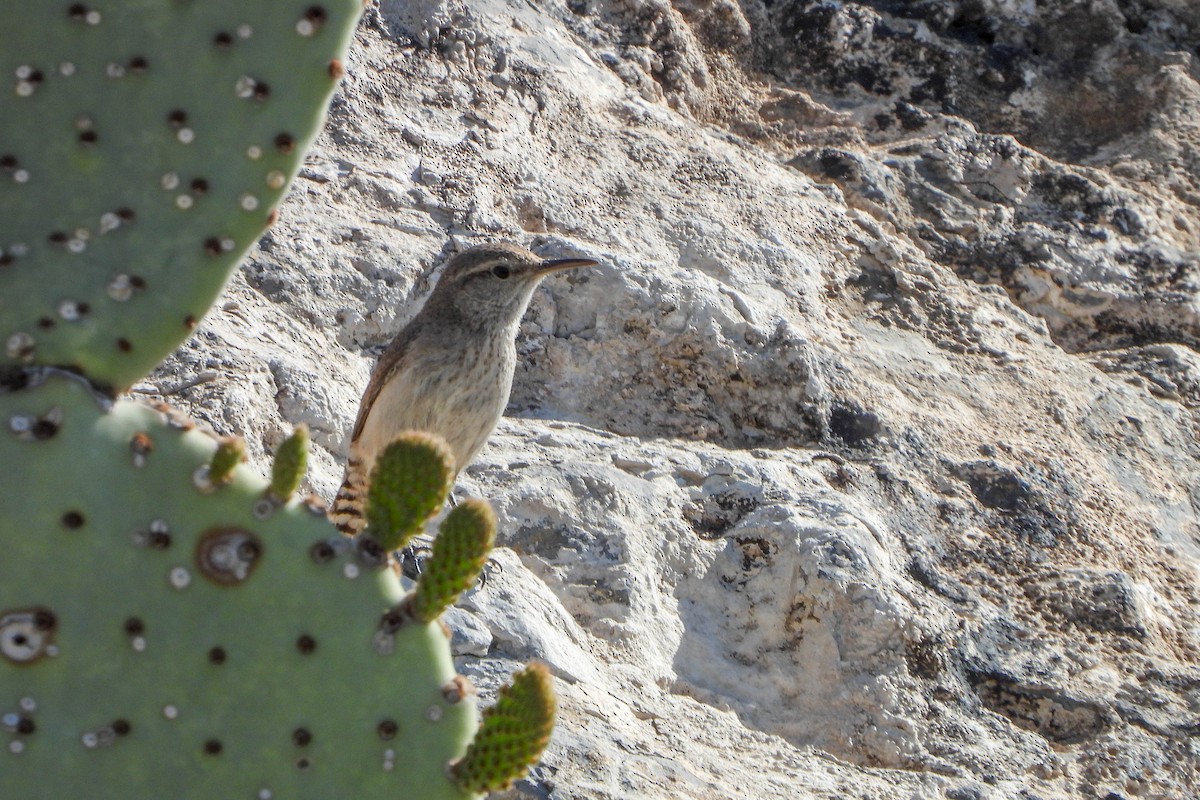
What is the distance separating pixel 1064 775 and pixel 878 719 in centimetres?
61

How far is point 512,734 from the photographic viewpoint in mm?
2248

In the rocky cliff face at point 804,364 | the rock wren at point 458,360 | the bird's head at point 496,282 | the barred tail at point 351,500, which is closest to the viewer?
the rocky cliff face at point 804,364

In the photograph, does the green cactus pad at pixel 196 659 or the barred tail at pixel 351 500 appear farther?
the barred tail at pixel 351 500

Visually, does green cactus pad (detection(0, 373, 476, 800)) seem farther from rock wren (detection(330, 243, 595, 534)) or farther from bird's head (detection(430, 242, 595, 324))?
bird's head (detection(430, 242, 595, 324))

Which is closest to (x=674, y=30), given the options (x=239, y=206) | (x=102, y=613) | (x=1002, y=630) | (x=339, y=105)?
(x=339, y=105)

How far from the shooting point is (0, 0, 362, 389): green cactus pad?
2455 mm

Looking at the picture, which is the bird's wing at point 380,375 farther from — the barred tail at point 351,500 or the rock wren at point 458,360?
the barred tail at point 351,500

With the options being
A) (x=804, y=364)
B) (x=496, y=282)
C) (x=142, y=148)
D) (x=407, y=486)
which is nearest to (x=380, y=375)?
(x=496, y=282)

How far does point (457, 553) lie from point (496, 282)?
3314 millimetres

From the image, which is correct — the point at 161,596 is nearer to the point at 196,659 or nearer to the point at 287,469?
the point at 196,659

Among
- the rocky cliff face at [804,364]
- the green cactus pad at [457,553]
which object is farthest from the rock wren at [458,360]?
the green cactus pad at [457,553]

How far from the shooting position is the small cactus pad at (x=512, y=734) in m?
2.23

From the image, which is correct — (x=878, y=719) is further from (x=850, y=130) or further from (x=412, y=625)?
(x=850, y=130)

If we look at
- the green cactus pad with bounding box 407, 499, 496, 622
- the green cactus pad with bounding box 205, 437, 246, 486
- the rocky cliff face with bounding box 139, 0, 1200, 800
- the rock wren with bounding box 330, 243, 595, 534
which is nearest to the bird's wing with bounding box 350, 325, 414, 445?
the rock wren with bounding box 330, 243, 595, 534
